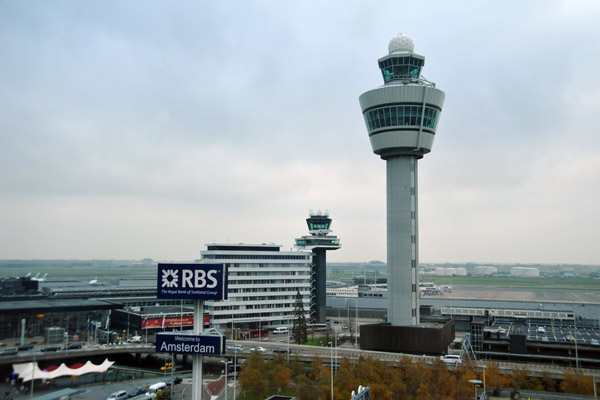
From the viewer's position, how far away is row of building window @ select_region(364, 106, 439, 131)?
268 feet

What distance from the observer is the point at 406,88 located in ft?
266

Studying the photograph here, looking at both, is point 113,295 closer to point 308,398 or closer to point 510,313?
point 308,398

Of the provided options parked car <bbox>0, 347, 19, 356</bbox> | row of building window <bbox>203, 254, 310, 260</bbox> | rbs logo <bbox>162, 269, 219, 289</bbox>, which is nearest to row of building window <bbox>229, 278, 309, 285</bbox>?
row of building window <bbox>203, 254, 310, 260</bbox>

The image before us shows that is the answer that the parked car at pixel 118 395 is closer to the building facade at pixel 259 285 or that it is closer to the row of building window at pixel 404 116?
the building facade at pixel 259 285

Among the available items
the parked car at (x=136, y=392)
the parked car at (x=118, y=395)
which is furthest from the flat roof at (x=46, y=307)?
Answer: the parked car at (x=118, y=395)

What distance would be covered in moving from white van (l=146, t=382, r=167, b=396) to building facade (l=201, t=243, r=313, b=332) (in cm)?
4237

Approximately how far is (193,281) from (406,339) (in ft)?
169

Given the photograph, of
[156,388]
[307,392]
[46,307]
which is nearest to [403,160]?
[307,392]

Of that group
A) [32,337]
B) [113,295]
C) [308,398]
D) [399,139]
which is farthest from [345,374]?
[113,295]

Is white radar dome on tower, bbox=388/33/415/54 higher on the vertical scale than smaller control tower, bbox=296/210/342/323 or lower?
higher

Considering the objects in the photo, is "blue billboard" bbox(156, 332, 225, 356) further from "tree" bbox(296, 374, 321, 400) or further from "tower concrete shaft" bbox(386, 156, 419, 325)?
"tower concrete shaft" bbox(386, 156, 419, 325)

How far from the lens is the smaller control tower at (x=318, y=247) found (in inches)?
5354

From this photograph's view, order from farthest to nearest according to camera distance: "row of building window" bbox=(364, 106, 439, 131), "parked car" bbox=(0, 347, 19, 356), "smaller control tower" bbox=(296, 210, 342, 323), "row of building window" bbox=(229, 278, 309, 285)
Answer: "smaller control tower" bbox=(296, 210, 342, 323)
"row of building window" bbox=(229, 278, 309, 285)
"row of building window" bbox=(364, 106, 439, 131)
"parked car" bbox=(0, 347, 19, 356)

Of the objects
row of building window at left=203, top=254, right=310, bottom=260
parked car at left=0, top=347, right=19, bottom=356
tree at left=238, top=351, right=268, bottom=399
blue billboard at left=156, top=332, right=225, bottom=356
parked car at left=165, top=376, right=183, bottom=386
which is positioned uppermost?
row of building window at left=203, top=254, right=310, bottom=260
